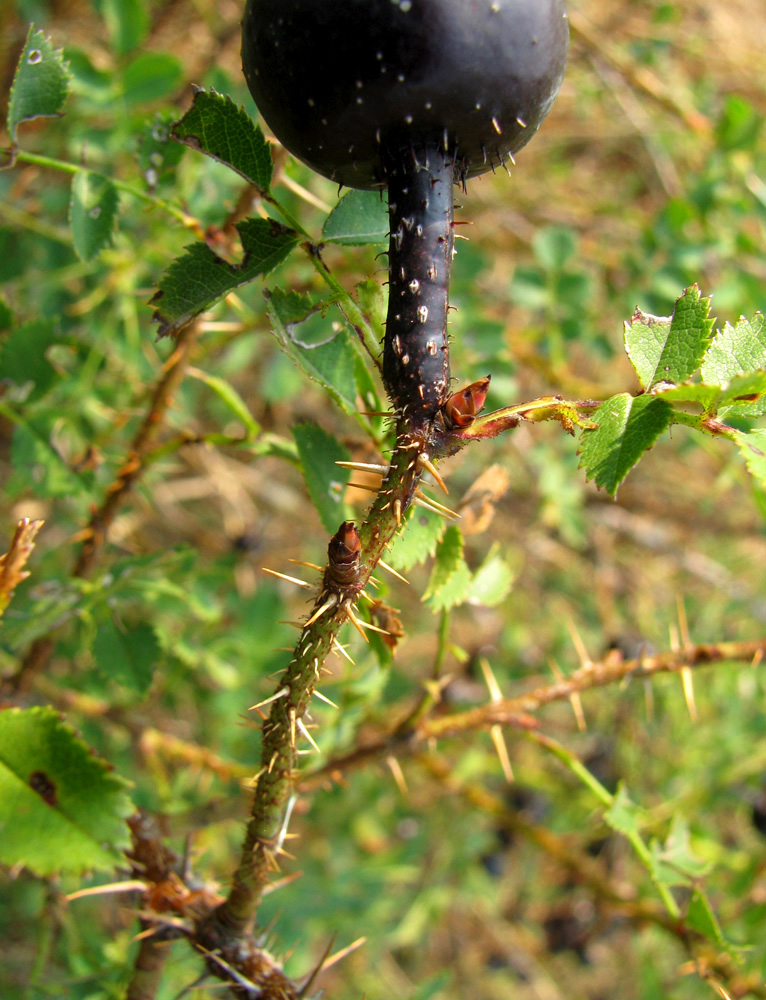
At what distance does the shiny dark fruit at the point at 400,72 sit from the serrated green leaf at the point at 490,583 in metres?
0.84

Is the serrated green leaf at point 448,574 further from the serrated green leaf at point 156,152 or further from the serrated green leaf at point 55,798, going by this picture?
the serrated green leaf at point 156,152

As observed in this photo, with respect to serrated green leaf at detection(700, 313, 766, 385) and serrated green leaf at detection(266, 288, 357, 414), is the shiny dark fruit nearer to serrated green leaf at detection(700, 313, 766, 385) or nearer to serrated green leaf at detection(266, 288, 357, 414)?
serrated green leaf at detection(266, 288, 357, 414)

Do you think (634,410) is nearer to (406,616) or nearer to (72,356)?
(72,356)

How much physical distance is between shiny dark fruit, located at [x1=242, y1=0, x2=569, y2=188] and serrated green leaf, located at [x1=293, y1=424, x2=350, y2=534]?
47cm

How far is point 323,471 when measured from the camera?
1.26 metres

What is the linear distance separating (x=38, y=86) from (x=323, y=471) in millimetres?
728

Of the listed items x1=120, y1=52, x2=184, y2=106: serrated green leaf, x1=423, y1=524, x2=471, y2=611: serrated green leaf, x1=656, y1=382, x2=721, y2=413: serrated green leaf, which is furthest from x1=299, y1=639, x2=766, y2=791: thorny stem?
x1=120, y1=52, x2=184, y2=106: serrated green leaf

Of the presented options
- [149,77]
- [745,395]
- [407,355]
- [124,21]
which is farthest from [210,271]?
[124,21]

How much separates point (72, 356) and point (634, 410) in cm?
193

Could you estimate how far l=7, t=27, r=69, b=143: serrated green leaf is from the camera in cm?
119

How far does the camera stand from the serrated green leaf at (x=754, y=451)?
2.60 ft

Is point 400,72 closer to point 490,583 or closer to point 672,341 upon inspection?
point 672,341

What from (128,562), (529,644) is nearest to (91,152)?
(128,562)

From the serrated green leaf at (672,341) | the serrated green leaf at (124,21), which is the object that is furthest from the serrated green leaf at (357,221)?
the serrated green leaf at (124,21)
